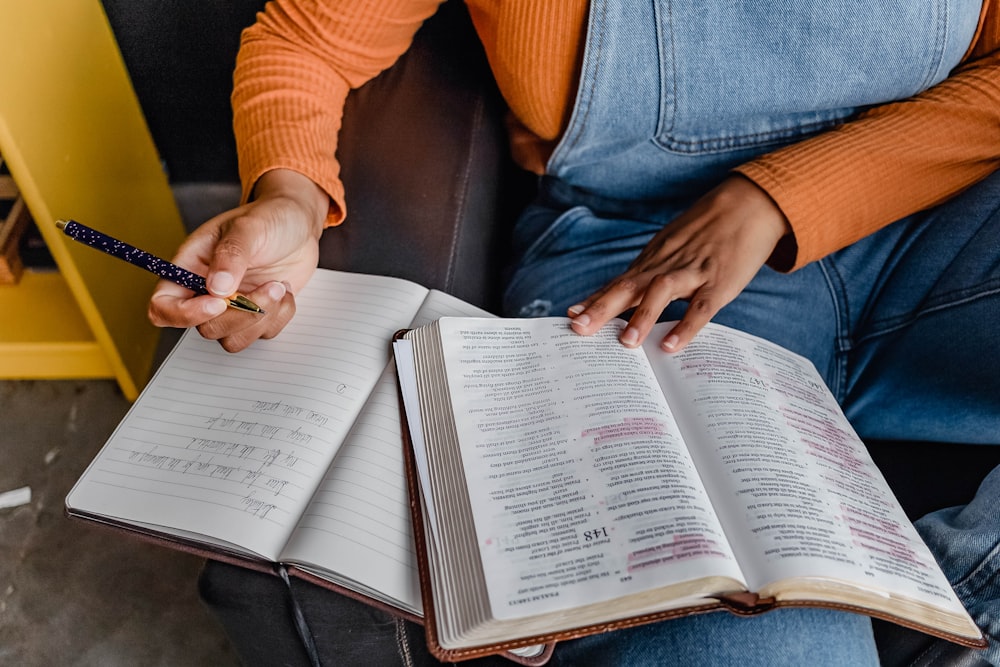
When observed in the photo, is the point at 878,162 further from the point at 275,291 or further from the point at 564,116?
the point at 275,291

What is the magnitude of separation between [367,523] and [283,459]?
0.30 ft

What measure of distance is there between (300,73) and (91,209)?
519mm

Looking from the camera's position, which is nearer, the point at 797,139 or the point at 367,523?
the point at 367,523

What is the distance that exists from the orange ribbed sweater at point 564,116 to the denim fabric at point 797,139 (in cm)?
3

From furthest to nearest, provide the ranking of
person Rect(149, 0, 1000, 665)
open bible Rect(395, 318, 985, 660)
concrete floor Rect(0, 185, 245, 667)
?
concrete floor Rect(0, 185, 245, 667) < person Rect(149, 0, 1000, 665) < open bible Rect(395, 318, 985, 660)

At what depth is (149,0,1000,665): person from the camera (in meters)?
0.74

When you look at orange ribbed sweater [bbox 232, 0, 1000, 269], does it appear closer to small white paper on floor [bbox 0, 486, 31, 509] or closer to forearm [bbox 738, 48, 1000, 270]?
forearm [bbox 738, 48, 1000, 270]

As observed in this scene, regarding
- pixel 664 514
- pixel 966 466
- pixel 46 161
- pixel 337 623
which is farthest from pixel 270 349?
pixel 966 466

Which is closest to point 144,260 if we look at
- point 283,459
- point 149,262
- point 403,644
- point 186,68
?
point 149,262

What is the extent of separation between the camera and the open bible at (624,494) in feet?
1.64

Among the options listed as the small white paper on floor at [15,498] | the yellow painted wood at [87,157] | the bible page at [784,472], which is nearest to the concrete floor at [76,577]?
the small white paper on floor at [15,498]

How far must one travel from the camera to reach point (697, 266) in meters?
0.75

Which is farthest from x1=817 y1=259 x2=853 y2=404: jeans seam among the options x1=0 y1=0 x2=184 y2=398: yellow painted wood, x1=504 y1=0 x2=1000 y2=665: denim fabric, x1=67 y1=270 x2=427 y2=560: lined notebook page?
x1=0 y1=0 x2=184 y2=398: yellow painted wood

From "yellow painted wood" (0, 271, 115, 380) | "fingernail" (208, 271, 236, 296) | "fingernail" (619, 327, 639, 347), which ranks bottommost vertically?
"yellow painted wood" (0, 271, 115, 380)
